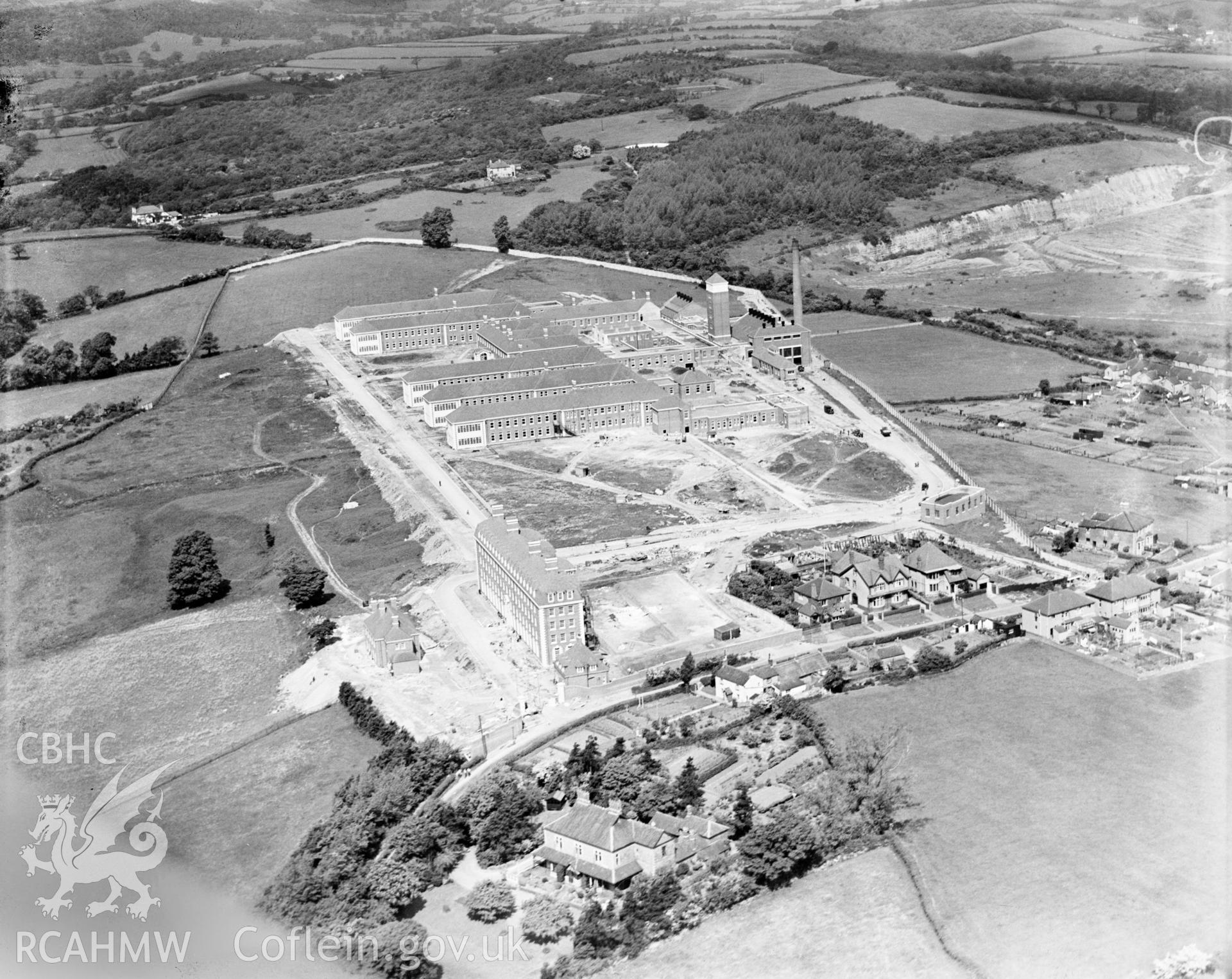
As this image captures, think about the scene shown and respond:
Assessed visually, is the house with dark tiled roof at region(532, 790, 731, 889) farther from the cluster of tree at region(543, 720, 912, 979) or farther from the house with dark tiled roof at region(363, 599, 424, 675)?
the house with dark tiled roof at region(363, 599, 424, 675)

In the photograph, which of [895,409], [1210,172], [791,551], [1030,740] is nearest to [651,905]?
[1030,740]

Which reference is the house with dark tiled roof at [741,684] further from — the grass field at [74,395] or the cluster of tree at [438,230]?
the cluster of tree at [438,230]

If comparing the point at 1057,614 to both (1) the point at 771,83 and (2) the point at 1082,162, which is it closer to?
(2) the point at 1082,162

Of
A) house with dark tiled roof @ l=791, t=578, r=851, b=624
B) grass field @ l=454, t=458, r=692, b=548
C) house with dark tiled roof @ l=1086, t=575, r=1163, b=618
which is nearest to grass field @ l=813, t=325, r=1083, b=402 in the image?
grass field @ l=454, t=458, r=692, b=548

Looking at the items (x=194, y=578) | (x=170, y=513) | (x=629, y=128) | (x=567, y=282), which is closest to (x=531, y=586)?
(x=194, y=578)

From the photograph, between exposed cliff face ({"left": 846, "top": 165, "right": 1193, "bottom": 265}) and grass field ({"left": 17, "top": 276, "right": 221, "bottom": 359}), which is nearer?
grass field ({"left": 17, "top": 276, "right": 221, "bottom": 359})
